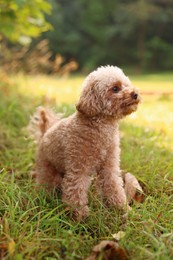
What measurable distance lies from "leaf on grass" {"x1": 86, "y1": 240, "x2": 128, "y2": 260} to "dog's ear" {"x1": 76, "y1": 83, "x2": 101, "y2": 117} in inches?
35.1

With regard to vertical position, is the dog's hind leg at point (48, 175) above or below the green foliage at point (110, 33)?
below

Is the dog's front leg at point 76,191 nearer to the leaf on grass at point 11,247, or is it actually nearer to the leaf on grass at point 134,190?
the leaf on grass at point 134,190

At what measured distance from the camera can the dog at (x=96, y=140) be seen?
8.86ft

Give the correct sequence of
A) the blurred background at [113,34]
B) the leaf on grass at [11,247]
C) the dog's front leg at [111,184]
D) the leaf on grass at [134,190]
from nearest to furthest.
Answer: the leaf on grass at [11,247] → the dog's front leg at [111,184] → the leaf on grass at [134,190] → the blurred background at [113,34]

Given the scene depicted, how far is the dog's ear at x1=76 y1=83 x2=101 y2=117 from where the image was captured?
267cm

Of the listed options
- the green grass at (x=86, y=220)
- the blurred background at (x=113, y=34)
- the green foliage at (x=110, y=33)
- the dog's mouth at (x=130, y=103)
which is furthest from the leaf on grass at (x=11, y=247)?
the green foliage at (x=110, y=33)

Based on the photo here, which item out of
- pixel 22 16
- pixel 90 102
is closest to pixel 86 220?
pixel 90 102

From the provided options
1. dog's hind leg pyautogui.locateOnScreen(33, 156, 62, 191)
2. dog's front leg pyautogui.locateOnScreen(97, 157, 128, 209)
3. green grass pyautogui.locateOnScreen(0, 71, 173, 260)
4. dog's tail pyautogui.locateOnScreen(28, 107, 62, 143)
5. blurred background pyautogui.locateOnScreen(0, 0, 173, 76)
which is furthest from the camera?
blurred background pyautogui.locateOnScreen(0, 0, 173, 76)

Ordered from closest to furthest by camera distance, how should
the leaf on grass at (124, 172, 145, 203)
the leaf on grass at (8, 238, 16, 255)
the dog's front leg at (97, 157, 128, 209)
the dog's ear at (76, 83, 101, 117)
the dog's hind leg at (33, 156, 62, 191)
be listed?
the leaf on grass at (8, 238, 16, 255) < the dog's ear at (76, 83, 101, 117) < the dog's front leg at (97, 157, 128, 209) < the leaf on grass at (124, 172, 145, 203) < the dog's hind leg at (33, 156, 62, 191)

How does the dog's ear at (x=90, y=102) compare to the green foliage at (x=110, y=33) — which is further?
the green foliage at (x=110, y=33)

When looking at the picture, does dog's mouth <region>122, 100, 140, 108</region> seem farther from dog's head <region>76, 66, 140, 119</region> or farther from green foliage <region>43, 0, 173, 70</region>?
green foliage <region>43, 0, 173, 70</region>

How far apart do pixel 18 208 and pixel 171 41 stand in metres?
25.8

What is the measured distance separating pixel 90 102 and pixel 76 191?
593 millimetres

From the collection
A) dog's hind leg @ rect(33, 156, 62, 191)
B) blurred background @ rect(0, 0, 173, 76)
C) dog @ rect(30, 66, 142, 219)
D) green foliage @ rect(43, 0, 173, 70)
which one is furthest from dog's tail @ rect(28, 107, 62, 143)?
green foliage @ rect(43, 0, 173, 70)
